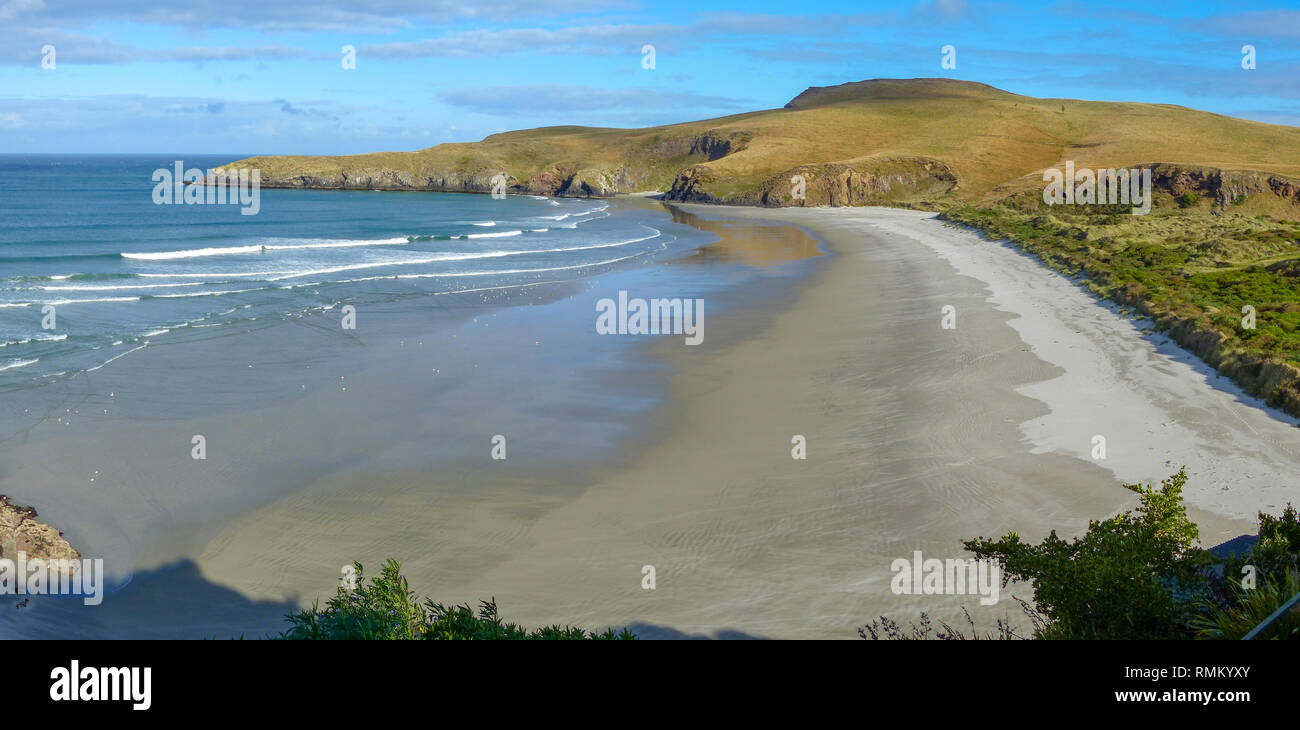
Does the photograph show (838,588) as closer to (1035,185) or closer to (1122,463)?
(1122,463)

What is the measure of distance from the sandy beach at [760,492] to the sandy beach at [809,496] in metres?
0.04

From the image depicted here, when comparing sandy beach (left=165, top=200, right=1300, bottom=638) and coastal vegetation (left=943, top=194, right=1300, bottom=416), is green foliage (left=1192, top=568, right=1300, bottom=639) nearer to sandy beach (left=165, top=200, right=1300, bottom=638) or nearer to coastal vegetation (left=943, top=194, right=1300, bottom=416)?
sandy beach (left=165, top=200, right=1300, bottom=638)

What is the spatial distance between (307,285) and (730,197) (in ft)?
244

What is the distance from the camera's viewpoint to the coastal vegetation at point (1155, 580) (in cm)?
641

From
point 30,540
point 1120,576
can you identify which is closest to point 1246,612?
point 1120,576

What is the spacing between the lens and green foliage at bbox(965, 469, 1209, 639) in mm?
6434

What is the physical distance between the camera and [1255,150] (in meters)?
94.6

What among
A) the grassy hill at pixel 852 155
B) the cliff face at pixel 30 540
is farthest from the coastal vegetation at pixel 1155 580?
the grassy hill at pixel 852 155

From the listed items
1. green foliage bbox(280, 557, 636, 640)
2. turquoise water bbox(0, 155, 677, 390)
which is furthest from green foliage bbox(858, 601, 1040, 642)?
turquoise water bbox(0, 155, 677, 390)

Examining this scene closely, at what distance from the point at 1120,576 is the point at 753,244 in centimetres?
4872

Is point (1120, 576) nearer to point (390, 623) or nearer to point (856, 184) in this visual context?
point (390, 623)

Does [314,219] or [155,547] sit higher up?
[314,219]

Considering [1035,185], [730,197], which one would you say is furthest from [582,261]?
[730,197]

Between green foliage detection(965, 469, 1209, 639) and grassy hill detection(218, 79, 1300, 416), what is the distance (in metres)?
10.2
